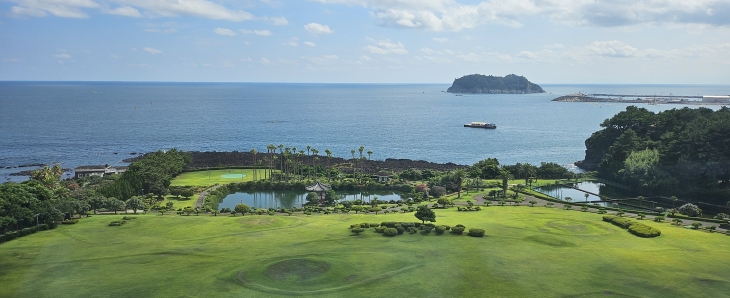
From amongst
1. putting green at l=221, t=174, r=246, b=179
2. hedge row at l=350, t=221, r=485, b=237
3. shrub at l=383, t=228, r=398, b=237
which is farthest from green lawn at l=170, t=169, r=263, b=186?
shrub at l=383, t=228, r=398, b=237

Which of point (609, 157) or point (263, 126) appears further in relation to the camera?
point (263, 126)

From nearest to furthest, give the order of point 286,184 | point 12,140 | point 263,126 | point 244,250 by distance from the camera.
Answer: point 244,250 < point 286,184 < point 12,140 < point 263,126

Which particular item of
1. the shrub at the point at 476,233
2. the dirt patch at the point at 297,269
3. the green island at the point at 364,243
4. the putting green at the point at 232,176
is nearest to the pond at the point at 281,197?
the green island at the point at 364,243

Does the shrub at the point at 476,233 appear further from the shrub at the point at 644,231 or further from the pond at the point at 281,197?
the pond at the point at 281,197

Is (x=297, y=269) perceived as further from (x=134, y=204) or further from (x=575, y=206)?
(x=575, y=206)

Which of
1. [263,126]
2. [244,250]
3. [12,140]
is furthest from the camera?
[263,126]

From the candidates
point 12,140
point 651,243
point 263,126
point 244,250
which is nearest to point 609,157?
point 651,243

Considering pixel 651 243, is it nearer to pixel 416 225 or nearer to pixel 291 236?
pixel 416 225
